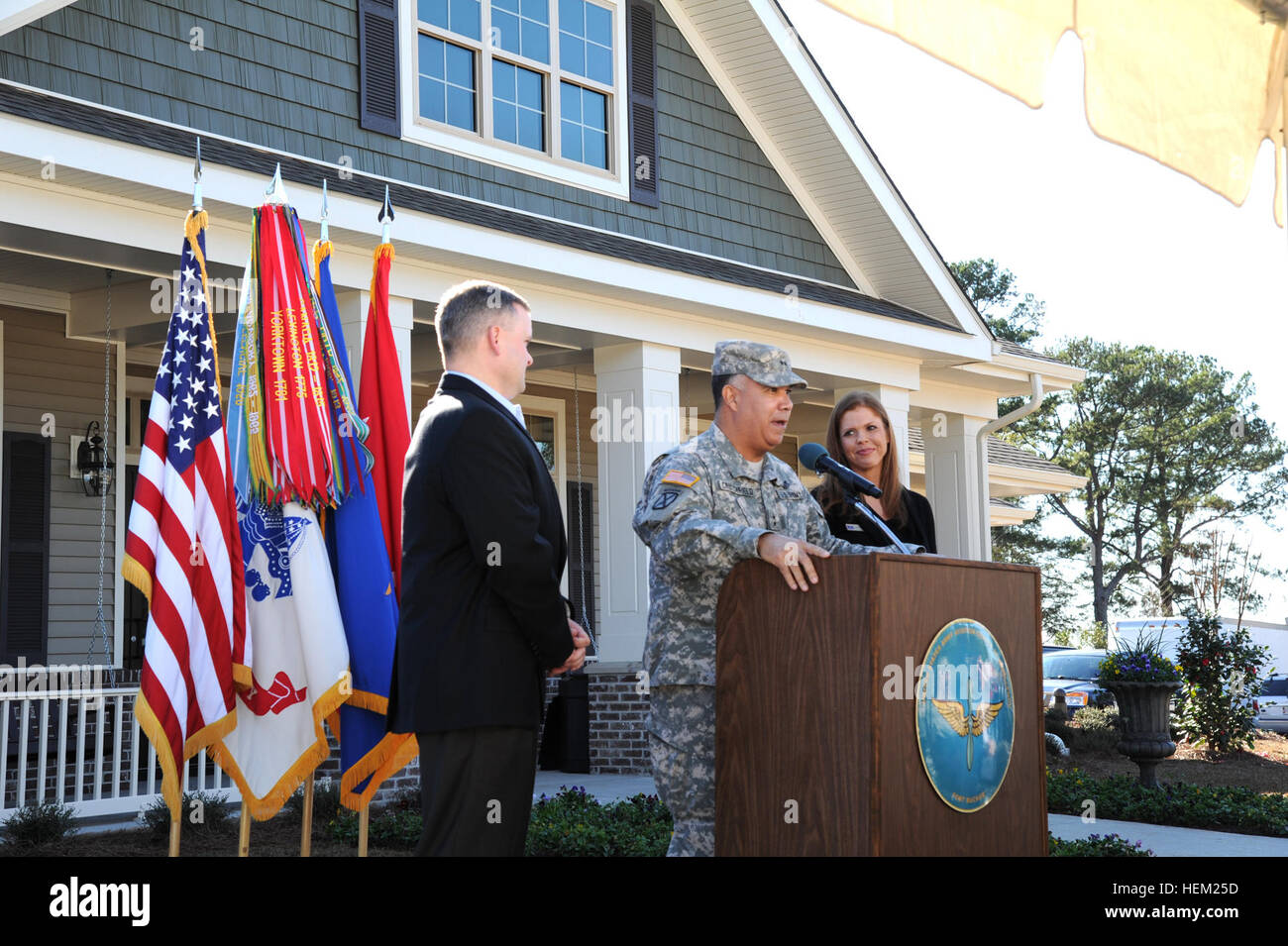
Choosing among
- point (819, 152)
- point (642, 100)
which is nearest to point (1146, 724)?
point (819, 152)

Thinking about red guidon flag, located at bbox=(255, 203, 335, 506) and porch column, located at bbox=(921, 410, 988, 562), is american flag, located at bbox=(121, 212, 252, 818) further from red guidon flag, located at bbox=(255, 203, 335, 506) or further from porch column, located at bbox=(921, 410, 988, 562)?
porch column, located at bbox=(921, 410, 988, 562)

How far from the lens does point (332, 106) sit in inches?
395

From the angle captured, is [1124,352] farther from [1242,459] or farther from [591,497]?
→ [591,497]

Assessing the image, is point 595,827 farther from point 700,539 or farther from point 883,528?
point 883,528

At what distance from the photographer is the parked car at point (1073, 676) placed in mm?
18688

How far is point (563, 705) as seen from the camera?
11.8 metres

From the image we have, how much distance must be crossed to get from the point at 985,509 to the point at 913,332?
249 centimetres

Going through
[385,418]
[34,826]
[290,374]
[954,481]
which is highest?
[954,481]

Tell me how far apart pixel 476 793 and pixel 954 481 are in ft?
36.9

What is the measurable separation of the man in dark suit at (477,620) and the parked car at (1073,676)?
15843 millimetres

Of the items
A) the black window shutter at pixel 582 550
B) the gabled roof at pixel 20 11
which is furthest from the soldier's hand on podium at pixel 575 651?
the black window shutter at pixel 582 550

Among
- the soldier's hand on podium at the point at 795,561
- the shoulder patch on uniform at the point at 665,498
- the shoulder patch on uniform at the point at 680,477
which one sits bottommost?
the soldier's hand on podium at the point at 795,561

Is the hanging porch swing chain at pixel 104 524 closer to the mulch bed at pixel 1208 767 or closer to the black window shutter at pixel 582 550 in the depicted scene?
the black window shutter at pixel 582 550

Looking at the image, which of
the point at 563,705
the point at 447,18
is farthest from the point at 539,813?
the point at 447,18
